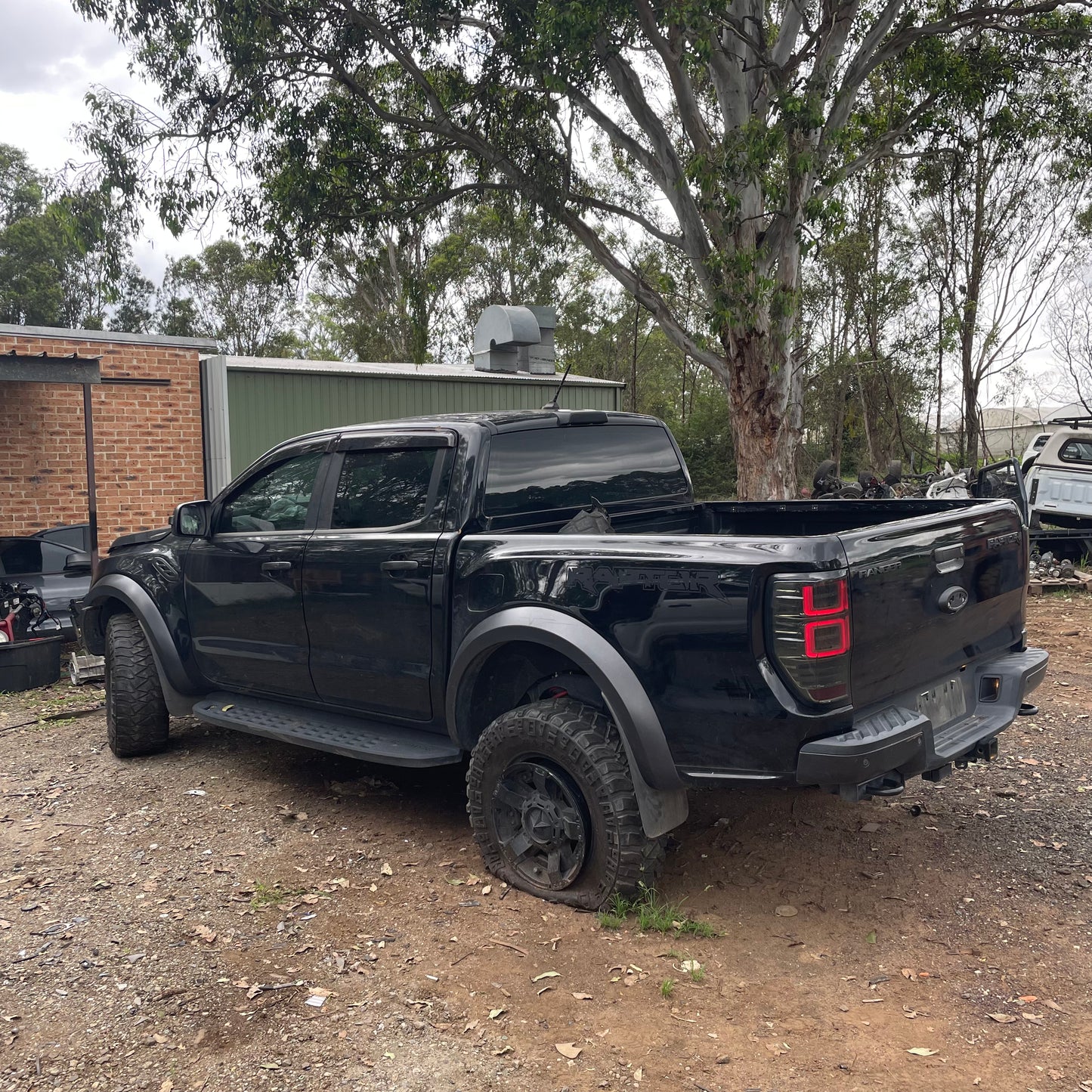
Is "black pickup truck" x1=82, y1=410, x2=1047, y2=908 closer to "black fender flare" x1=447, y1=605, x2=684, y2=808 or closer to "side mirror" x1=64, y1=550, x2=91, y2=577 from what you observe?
"black fender flare" x1=447, y1=605, x2=684, y2=808

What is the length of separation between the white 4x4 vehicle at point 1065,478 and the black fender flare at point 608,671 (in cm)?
1104

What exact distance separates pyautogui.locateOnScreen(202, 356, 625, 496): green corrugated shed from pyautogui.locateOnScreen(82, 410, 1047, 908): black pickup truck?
623cm

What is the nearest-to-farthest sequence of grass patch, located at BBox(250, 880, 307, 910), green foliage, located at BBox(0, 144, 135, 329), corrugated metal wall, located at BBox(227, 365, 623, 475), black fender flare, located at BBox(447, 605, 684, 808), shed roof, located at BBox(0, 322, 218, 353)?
black fender flare, located at BBox(447, 605, 684, 808), grass patch, located at BBox(250, 880, 307, 910), shed roof, located at BBox(0, 322, 218, 353), corrugated metal wall, located at BBox(227, 365, 623, 475), green foliage, located at BBox(0, 144, 135, 329)

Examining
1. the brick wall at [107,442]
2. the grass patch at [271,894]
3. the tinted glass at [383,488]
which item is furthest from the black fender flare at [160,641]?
the brick wall at [107,442]

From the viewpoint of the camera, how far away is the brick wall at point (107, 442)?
11.0 meters

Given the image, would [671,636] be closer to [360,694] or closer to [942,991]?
[942,991]

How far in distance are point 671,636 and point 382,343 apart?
32654mm

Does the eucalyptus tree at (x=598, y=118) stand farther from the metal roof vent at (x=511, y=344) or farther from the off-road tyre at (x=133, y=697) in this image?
the off-road tyre at (x=133, y=697)

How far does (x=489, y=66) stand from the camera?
12.3 meters

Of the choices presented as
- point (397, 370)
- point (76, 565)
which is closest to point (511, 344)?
point (397, 370)

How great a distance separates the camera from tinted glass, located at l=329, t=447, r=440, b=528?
168 inches

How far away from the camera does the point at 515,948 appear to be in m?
3.43

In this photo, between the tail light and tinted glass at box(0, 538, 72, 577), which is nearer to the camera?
the tail light

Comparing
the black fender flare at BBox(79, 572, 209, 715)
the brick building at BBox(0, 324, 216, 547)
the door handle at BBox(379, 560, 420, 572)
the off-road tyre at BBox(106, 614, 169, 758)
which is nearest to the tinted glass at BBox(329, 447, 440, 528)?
the door handle at BBox(379, 560, 420, 572)
